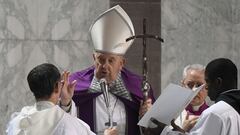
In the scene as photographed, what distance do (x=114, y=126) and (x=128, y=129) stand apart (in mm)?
161

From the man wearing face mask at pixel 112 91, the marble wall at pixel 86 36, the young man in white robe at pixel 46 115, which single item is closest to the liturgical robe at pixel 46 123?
the young man in white robe at pixel 46 115

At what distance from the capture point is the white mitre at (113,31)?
482cm

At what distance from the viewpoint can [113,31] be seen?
190 inches

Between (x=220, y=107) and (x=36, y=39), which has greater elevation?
(x=36, y=39)

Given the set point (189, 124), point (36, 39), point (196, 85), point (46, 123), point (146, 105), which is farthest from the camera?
point (36, 39)

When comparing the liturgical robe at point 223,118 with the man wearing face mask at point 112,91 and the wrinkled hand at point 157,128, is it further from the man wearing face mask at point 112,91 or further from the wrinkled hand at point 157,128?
the man wearing face mask at point 112,91

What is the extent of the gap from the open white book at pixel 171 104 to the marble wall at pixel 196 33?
2412 millimetres

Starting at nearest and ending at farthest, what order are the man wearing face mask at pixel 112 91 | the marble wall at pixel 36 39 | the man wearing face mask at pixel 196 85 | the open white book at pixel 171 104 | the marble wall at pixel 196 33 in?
the open white book at pixel 171 104 < the man wearing face mask at pixel 112 91 < the man wearing face mask at pixel 196 85 < the marble wall at pixel 36 39 < the marble wall at pixel 196 33

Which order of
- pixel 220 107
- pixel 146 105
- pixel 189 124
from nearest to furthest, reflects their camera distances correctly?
pixel 220 107 → pixel 189 124 → pixel 146 105

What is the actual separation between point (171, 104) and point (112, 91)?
94cm

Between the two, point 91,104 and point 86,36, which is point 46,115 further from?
point 86,36

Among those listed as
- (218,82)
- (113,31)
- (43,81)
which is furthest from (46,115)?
(113,31)

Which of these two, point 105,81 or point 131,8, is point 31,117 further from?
point 131,8

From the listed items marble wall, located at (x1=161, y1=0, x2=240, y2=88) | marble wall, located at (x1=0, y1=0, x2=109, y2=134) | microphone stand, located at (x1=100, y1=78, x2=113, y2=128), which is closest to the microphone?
microphone stand, located at (x1=100, y1=78, x2=113, y2=128)
